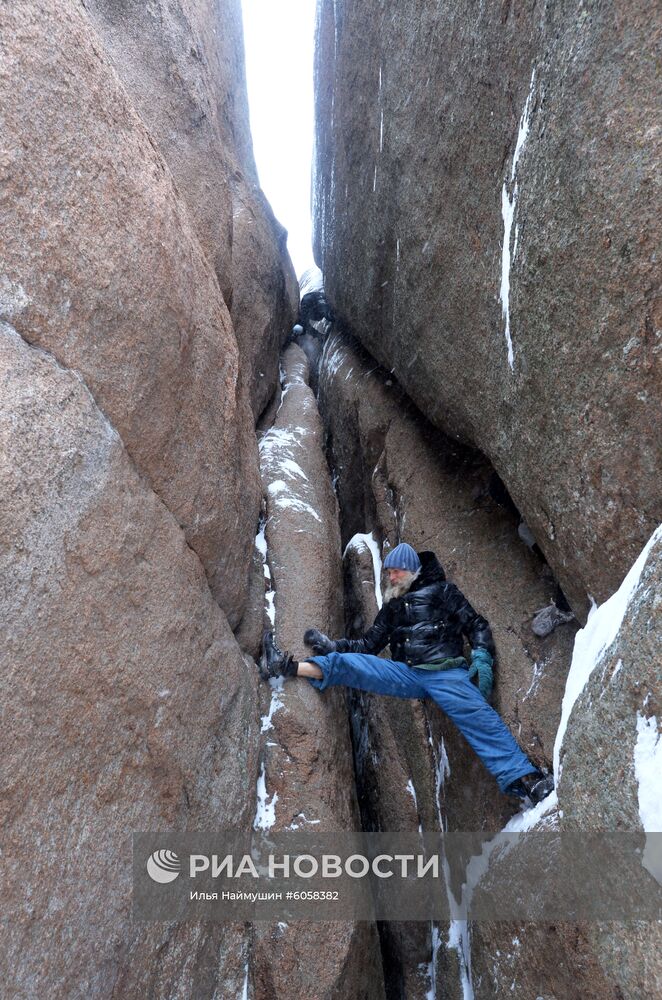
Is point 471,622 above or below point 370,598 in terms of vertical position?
below

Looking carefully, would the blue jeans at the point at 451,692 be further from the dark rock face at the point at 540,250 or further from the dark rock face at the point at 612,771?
the dark rock face at the point at 540,250

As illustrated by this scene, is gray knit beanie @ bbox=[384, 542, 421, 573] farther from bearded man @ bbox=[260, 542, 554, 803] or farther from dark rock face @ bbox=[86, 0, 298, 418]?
dark rock face @ bbox=[86, 0, 298, 418]

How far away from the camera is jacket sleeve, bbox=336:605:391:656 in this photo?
6.07m

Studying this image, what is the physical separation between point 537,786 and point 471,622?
152 cm

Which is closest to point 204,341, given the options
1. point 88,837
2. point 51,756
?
point 51,756

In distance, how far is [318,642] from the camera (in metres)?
6.26

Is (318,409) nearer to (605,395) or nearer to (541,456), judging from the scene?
(541,456)

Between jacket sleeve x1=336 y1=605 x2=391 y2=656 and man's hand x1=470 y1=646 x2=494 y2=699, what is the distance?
2.97ft

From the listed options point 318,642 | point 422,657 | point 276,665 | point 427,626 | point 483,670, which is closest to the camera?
point 483,670

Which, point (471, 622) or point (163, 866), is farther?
point (471, 622)

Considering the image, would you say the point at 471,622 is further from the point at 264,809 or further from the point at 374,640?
the point at 264,809

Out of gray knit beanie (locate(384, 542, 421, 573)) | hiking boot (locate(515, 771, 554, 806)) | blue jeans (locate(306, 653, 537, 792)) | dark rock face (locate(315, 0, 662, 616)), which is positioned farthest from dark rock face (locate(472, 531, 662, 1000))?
gray knit beanie (locate(384, 542, 421, 573))

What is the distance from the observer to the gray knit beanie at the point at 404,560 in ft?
19.9

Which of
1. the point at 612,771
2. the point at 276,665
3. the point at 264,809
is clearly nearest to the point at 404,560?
the point at 276,665
